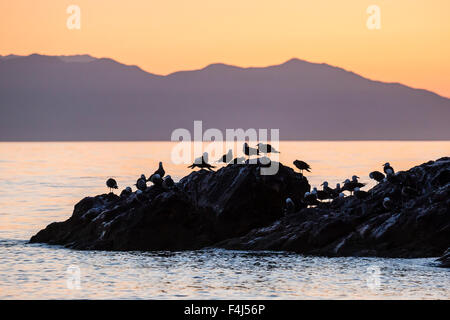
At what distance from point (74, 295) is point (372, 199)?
17124mm

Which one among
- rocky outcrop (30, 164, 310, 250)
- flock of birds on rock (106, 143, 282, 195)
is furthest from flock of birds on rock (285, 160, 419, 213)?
flock of birds on rock (106, 143, 282, 195)

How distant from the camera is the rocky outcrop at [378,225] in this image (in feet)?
113

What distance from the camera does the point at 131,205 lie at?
4169 cm

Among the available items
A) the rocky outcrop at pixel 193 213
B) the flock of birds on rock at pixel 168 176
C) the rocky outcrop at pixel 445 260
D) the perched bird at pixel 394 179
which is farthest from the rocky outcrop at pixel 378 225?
the flock of birds on rock at pixel 168 176

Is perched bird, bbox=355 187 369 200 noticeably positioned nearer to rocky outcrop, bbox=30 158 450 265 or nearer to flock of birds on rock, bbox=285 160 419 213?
flock of birds on rock, bbox=285 160 419 213

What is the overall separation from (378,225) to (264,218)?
6.91 meters

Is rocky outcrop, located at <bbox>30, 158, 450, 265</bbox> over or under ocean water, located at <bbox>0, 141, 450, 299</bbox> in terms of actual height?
over

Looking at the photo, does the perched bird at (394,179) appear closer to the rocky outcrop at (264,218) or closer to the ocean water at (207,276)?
the rocky outcrop at (264,218)

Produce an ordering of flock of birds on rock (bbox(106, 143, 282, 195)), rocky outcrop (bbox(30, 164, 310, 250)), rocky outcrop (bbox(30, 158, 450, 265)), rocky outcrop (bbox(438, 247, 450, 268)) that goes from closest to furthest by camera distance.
Answer: rocky outcrop (bbox(438, 247, 450, 268))
rocky outcrop (bbox(30, 158, 450, 265))
rocky outcrop (bbox(30, 164, 310, 250))
flock of birds on rock (bbox(106, 143, 282, 195))

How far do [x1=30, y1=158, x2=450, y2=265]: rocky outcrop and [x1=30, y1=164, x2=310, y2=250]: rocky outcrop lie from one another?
0.16 feet

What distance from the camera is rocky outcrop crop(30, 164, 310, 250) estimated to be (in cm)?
3991
